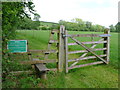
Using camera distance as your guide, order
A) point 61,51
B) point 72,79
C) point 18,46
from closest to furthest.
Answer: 1. point 18,46
2. point 72,79
3. point 61,51

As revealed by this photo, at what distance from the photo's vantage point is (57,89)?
3.87m

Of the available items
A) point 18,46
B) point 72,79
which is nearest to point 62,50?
point 72,79

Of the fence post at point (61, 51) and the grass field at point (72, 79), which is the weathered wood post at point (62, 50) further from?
the grass field at point (72, 79)

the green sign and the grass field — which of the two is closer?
the grass field

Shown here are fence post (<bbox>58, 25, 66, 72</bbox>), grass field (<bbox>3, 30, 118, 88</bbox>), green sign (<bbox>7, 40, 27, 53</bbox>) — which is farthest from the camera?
fence post (<bbox>58, 25, 66, 72</bbox>)

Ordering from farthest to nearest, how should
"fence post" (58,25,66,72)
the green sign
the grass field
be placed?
"fence post" (58,25,66,72), the green sign, the grass field

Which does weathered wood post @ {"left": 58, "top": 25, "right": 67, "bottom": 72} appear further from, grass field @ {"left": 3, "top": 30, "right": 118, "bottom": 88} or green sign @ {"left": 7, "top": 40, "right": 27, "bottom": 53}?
green sign @ {"left": 7, "top": 40, "right": 27, "bottom": 53}

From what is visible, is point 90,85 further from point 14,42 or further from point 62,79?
point 14,42

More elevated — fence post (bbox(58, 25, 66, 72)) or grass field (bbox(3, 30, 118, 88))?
fence post (bbox(58, 25, 66, 72))

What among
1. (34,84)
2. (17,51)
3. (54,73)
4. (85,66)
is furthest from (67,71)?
(17,51)

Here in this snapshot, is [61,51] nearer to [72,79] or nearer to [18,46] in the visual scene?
[72,79]

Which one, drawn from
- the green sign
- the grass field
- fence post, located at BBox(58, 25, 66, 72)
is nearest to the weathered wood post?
fence post, located at BBox(58, 25, 66, 72)

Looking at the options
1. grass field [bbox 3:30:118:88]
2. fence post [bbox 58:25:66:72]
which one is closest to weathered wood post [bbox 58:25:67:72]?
fence post [bbox 58:25:66:72]

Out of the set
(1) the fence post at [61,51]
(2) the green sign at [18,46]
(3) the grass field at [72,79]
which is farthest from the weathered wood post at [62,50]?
(2) the green sign at [18,46]
